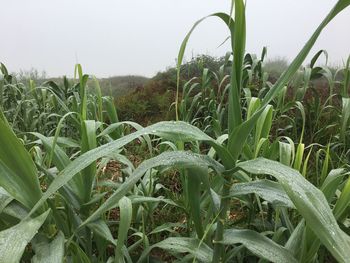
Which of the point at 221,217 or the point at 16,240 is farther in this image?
the point at 221,217

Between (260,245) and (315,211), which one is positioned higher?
(315,211)

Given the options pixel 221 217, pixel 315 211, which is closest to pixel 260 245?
pixel 221 217

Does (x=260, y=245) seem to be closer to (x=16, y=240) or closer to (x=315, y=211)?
(x=315, y=211)

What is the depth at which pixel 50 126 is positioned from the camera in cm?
224

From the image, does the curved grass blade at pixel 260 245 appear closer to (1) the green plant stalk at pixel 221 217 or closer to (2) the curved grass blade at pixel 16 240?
(1) the green plant stalk at pixel 221 217

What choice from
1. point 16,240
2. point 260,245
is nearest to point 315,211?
point 260,245

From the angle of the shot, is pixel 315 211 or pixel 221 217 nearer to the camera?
pixel 315 211

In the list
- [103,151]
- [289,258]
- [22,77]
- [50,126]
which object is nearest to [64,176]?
[103,151]

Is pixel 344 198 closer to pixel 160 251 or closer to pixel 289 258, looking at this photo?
pixel 289 258

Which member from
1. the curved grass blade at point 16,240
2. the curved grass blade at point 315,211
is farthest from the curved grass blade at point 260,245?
the curved grass blade at point 16,240

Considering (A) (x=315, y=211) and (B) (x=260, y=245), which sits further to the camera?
(B) (x=260, y=245)

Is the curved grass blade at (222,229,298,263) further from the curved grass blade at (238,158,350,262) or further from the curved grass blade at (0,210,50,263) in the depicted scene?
the curved grass blade at (0,210,50,263)

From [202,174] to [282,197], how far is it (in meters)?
0.11

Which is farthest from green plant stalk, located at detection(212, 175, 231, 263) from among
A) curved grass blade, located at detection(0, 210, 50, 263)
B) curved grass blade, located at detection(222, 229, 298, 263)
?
curved grass blade, located at detection(0, 210, 50, 263)
